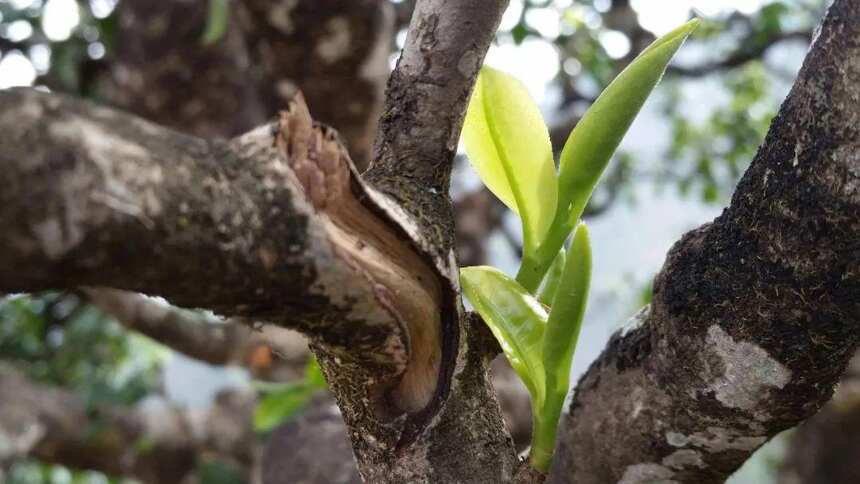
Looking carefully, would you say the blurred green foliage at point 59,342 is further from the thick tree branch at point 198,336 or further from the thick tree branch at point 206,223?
the thick tree branch at point 206,223

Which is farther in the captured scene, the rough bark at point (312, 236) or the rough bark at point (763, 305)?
the rough bark at point (763, 305)

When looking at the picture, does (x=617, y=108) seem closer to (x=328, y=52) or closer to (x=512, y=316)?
(x=512, y=316)

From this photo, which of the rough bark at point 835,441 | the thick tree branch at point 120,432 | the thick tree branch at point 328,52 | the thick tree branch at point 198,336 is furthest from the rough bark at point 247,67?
the rough bark at point 835,441

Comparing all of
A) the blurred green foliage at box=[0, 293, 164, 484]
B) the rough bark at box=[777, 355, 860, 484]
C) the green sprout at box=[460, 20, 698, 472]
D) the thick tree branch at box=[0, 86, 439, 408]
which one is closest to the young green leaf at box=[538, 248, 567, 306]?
the green sprout at box=[460, 20, 698, 472]

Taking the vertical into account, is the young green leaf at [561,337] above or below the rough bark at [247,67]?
below

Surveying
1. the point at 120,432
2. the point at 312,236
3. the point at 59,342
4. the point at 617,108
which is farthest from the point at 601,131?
the point at 59,342

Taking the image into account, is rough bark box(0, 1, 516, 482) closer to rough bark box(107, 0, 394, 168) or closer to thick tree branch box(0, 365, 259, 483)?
rough bark box(107, 0, 394, 168)

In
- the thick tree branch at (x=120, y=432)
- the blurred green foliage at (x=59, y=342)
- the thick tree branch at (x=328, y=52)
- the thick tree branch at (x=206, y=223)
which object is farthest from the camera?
the blurred green foliage at (x=59, y=342)

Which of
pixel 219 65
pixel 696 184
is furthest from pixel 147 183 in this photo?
pixel 696 184
